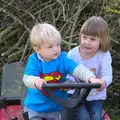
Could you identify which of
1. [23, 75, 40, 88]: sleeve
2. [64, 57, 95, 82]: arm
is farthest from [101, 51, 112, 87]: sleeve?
[23, 75, 40, 88]: sleeve

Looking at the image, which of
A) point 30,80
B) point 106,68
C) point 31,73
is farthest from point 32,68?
point 106,68

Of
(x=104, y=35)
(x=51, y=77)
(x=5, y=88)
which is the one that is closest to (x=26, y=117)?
(x=51, y=77)

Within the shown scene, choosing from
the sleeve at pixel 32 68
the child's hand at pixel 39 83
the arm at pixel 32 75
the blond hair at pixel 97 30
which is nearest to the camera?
the child's hand at pixel 39 83

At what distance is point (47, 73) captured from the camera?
2953 mm

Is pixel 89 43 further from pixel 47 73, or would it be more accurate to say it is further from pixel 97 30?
pixel 47 73

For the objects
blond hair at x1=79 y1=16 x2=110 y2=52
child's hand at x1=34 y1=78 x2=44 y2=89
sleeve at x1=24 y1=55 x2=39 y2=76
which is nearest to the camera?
child's hand at x1=34 y1=78 x2=44 y2=89

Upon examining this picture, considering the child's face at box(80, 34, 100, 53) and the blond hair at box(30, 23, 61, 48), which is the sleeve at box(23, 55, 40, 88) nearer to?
the blond hair at box(30, 23, 61, 48)

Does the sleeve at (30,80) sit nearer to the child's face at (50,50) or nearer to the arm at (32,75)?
the arm at (32,75)

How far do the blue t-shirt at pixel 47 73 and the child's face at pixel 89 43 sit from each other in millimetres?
271

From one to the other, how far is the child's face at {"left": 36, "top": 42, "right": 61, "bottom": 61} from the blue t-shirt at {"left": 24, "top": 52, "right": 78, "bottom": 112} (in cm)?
11

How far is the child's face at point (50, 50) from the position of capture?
2806 mm

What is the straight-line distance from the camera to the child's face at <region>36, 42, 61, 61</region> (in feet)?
9.21

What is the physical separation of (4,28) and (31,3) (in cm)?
65

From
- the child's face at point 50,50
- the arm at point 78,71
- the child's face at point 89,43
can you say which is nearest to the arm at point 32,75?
the child's face at point 50,50
